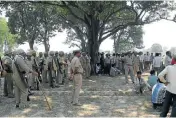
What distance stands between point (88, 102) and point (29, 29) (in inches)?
1241

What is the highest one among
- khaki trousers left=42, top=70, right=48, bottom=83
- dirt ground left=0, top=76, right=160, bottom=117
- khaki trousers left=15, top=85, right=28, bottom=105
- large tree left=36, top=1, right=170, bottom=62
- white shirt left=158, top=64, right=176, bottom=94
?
large tree left=36, top=1, right=170, bottom=62

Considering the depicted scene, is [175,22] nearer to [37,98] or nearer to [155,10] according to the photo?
[155,10]

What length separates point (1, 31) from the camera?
7194 centimetres

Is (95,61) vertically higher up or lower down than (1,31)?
lower down

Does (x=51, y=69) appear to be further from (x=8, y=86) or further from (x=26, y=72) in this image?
Answer: (x=26, y=72)

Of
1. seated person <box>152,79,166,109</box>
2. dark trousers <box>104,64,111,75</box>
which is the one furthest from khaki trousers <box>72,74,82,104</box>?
dark trousers <box>104,64,111,75</box>

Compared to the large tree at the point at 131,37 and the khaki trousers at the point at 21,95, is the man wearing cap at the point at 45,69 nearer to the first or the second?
the khaki trousers at the point at 21,95

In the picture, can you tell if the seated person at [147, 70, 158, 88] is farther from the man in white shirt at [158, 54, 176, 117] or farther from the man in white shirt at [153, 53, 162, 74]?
the man in white shirt at [153, 53, 162, 74]

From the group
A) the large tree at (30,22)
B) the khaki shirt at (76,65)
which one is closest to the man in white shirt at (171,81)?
the khaki shirt at (76,65)

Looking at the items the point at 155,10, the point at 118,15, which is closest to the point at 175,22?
the point at 155,10

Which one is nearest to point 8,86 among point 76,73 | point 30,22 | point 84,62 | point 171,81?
point 76,73

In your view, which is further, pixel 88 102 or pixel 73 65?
pixel 88 102

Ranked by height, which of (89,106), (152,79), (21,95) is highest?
(152,79)

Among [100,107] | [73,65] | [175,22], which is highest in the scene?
[175,22]
